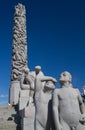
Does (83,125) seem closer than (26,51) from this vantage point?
Yes

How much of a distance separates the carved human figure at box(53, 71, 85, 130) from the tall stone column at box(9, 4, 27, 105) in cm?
1804

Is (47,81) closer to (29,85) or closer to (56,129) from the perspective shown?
(56,129)

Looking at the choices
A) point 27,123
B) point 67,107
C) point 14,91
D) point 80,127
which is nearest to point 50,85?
point 67,107

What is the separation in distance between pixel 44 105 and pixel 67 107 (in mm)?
446

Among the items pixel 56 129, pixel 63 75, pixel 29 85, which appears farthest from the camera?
pixel 29 85

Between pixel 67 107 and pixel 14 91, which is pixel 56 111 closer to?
pixel 67 107

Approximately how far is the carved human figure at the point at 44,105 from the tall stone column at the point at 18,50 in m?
17.8

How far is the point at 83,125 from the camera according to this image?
4.90m

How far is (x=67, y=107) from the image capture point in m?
4.87

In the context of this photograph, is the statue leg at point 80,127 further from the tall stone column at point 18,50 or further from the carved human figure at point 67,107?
the tall stone column at point 18,50

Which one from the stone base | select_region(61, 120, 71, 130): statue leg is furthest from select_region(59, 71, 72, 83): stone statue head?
the stone base

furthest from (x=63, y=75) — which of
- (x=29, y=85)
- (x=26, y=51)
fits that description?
(x=26, y=51)

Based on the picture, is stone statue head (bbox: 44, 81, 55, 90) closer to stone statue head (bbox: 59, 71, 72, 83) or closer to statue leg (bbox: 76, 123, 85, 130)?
stone statue head (bbox: 59, 71, 72, 83)

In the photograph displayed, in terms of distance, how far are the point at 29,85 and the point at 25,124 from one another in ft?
10.4
